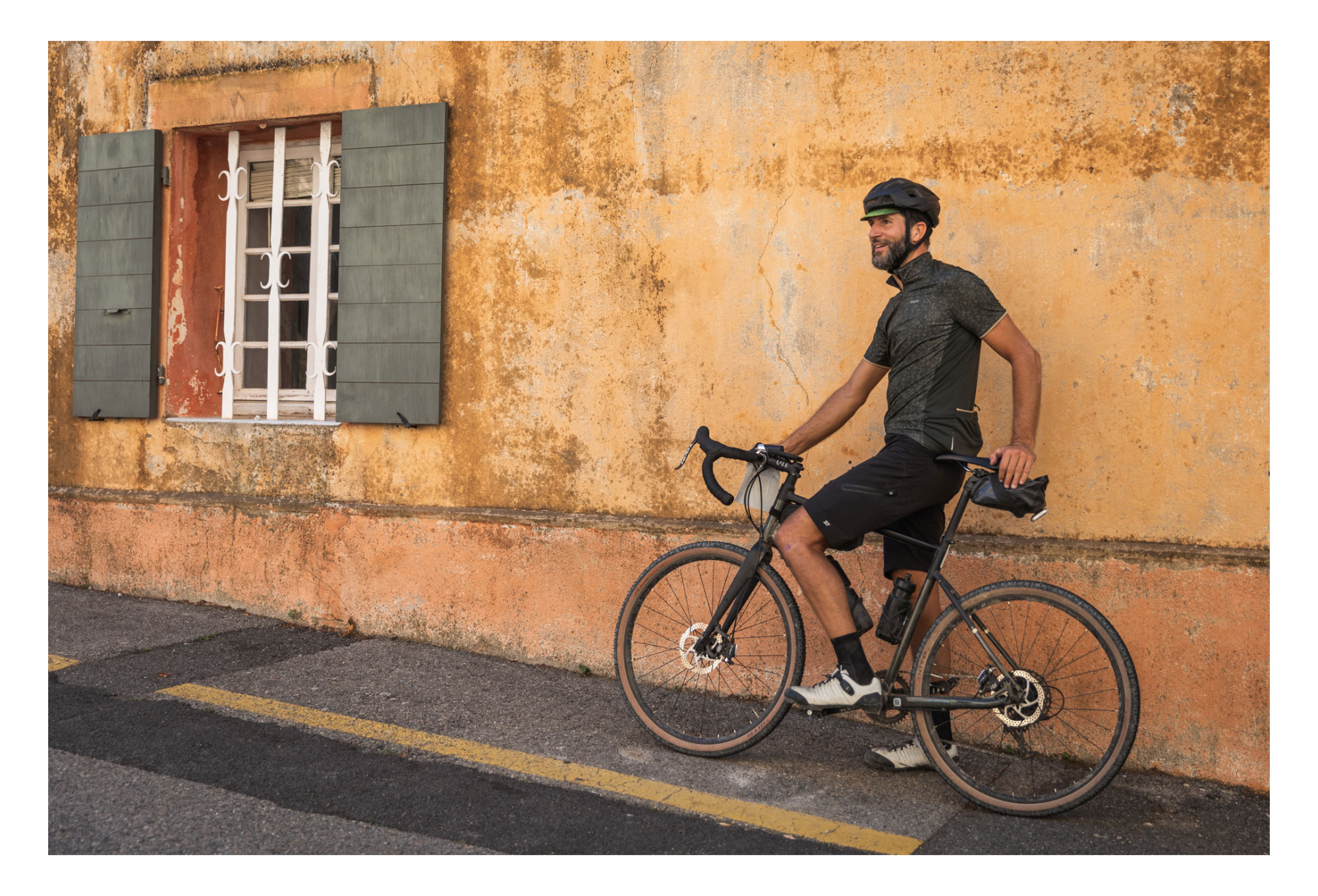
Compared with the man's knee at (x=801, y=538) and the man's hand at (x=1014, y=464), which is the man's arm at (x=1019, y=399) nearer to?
the man's hand at (x=1014, y=464)

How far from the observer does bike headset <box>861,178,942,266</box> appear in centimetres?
361

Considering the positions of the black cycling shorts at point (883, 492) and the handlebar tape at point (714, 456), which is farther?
the handlebar tape at point (714, 456)

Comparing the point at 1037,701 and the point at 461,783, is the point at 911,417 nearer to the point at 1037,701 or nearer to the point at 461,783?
the point at 1037,701

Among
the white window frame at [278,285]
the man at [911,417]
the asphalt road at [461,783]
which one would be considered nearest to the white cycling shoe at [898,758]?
the asphalt road at [461,783]

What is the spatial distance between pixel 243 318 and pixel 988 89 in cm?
462

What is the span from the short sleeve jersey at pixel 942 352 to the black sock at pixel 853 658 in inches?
29.8

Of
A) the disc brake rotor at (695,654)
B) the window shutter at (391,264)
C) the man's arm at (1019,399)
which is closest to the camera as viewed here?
the man's arm at (1019,399)

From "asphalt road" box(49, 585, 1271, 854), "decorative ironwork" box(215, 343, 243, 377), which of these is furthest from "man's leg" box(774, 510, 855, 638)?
"decorative ironwork" box(215, 343, 243, 377)

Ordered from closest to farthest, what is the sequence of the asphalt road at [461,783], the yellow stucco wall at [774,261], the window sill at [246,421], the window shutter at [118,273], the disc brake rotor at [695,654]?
the asphalt road at [461,783]
the disc brake rotor at [695,654]
the yellow stucco wall at [774,261]
the window sill at [246,421]
the window shutter at [118,273]

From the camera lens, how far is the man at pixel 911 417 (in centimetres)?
353

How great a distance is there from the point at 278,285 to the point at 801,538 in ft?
13.4

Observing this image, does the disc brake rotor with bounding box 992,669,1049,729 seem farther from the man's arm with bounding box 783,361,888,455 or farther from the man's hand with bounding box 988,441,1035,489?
the man's arm with bounding box 783,361,888,455

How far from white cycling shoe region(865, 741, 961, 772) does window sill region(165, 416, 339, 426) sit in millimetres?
3472

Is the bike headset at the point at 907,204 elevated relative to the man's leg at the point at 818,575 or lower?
elevated
